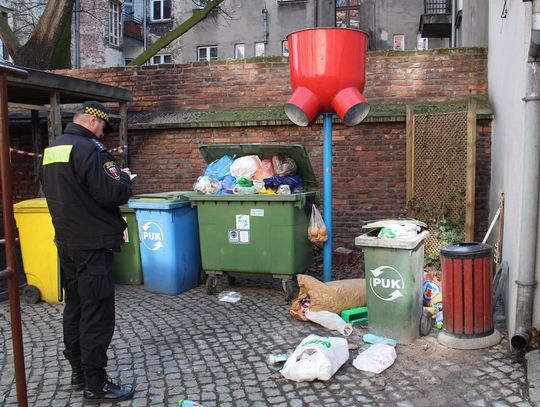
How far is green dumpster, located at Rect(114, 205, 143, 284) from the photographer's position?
6.37m

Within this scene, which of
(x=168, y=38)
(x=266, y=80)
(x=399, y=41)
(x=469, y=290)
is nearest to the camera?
(x=469, y=290)

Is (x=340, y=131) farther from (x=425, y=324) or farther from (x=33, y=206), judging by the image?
(x=33, y=206)

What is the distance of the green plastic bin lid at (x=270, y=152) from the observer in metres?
5.88

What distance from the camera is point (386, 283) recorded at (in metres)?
4.46

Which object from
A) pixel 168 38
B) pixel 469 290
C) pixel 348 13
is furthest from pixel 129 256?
pixel 348 13

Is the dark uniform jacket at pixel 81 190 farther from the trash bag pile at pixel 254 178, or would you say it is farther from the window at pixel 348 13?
the window at pixel 348 13

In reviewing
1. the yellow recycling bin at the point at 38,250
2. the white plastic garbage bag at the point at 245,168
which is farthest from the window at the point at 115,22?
the white plastic garbage bag at the point at 245,168

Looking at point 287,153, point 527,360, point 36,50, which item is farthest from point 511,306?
point 36,50

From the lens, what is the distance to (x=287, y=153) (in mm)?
6012

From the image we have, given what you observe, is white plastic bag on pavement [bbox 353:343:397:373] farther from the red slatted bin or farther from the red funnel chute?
the red funnel chute

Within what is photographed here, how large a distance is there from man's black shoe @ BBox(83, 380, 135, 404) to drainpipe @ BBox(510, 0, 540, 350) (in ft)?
9.29

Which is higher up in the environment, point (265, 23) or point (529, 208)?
point (265, 23)

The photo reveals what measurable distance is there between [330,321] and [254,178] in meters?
1.87

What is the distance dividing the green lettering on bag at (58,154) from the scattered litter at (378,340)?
2777 millimetres
